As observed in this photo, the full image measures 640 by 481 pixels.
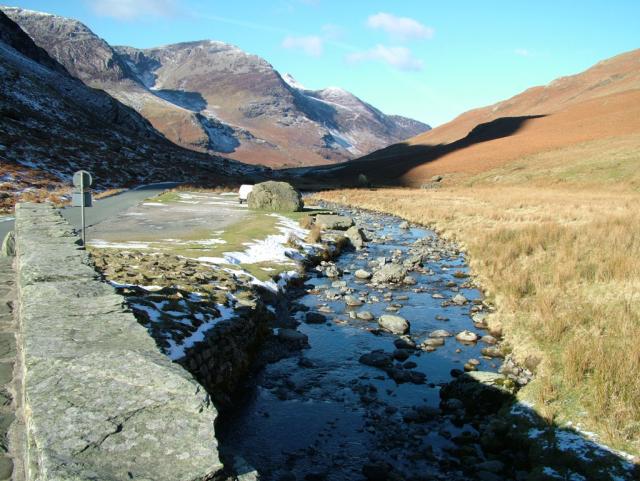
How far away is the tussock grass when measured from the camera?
7.68m

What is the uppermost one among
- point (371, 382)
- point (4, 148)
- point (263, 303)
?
point (4, 148)

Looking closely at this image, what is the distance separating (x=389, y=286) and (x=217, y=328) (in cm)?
828

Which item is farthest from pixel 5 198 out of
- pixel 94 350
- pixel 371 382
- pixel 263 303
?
pixel 94 350

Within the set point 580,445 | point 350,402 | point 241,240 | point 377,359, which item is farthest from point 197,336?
point 241,240

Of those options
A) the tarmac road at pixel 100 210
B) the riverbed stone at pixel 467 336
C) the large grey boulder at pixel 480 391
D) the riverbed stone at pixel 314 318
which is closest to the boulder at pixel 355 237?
the riverbed stone at pixel 314 318

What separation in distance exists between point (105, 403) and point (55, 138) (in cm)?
6136

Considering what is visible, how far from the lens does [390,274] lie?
58.0 ft

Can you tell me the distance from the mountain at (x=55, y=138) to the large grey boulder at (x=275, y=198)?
13894 mm

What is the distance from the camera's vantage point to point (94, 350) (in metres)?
3.47

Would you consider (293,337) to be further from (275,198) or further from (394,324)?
(275,198)

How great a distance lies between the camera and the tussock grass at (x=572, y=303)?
7680mm

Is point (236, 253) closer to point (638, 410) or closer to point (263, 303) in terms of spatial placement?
point (263, 303)

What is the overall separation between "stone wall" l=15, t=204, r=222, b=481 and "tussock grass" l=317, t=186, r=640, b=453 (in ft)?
20.9

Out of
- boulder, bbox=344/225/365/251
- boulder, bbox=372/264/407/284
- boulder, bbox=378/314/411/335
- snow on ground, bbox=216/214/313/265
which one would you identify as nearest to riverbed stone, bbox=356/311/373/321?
boulder, bbox=378/314/411/335
